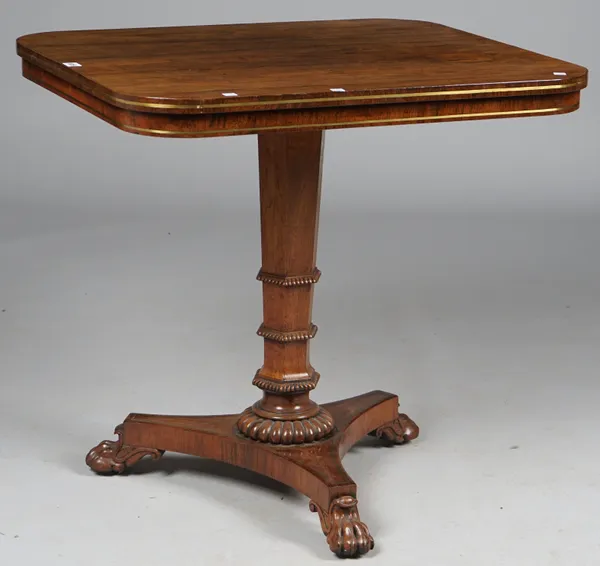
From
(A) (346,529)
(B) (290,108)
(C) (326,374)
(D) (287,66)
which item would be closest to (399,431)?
(C) (326,374)

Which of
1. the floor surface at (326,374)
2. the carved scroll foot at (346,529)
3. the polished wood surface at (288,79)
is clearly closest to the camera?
the polished wood surface at (288,79)

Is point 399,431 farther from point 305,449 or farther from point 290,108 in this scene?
point 290,108

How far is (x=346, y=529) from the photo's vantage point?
10.8 ft

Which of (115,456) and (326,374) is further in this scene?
(326,374)

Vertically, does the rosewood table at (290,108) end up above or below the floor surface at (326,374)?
above

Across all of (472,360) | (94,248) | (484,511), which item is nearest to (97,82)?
(484,511)

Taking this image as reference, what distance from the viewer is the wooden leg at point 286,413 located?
3463 mm

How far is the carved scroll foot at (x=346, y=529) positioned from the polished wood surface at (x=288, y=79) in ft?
2.72

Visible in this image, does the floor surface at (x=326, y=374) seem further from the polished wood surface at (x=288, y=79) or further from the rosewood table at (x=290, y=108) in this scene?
the polished wood surface at (x=288, y=79)

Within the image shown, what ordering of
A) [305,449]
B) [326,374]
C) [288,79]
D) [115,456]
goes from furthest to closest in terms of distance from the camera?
[326,374]
[115,456]
[305,449]
[288,79]

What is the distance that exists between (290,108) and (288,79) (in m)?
0.17

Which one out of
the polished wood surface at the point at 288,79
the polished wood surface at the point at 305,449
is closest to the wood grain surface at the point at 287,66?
the polished wood surface at the point at 288,79

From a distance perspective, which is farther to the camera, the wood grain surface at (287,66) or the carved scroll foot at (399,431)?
the carved scroll foot at (399,431)

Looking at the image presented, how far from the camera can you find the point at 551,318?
4855 mm
